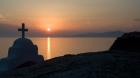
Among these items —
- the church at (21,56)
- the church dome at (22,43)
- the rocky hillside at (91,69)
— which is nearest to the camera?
the rocky hillside at (91,69)

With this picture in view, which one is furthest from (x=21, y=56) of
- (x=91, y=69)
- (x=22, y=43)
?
(x=91, y=69)

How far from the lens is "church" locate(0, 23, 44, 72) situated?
2817cm

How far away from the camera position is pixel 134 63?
58.0 ft

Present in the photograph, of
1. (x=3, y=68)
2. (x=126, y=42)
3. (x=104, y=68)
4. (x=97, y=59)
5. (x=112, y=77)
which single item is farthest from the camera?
(x=3, y=68)

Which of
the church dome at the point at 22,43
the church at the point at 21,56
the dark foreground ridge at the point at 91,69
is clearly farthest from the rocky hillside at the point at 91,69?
the church dome at the point at 22,43

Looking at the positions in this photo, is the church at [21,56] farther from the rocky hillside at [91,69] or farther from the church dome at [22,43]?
the rocky hillside at [91,69]

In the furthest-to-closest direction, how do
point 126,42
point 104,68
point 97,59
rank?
point 126,42
point 97,59
point 104,68

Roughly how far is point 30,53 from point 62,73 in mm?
12924

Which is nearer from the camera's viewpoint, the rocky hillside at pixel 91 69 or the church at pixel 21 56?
the rocky hillside at pixel 91 69

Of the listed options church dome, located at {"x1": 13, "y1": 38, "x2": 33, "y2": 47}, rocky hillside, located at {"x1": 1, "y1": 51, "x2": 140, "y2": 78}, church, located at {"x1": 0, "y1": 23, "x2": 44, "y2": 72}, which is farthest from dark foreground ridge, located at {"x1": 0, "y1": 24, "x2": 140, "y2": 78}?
church dome, located at {"x1": 13, "y1": 38, "x2": 33, "y2": 47}

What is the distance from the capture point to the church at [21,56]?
28.2 metres

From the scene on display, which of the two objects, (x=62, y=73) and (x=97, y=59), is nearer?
(x=62, y=73)

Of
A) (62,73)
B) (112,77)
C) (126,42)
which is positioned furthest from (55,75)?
(126,42)

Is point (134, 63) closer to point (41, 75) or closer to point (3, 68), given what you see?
point (41, 75)
